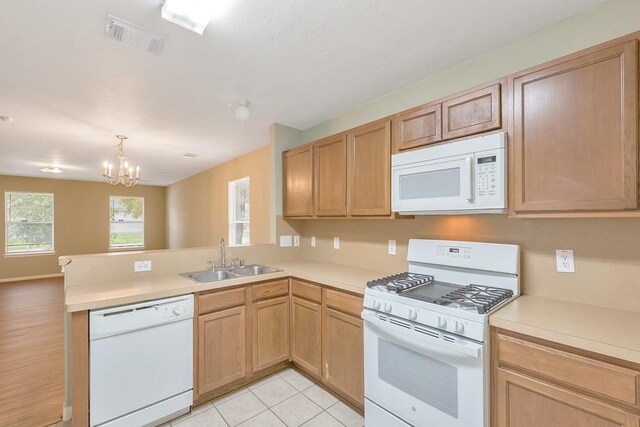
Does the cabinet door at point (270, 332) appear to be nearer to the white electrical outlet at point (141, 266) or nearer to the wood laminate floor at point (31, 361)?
the white electrical outlet at point (141, 266)

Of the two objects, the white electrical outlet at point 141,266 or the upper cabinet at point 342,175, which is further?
the white electrical outlet at point 141,266

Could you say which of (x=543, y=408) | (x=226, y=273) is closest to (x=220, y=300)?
(x=226, y=273)

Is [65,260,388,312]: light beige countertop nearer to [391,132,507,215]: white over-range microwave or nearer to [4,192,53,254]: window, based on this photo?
[391,132,507,215]: white over-range microwave

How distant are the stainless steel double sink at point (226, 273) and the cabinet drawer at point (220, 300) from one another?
8.4 inches

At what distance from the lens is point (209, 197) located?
245 inches

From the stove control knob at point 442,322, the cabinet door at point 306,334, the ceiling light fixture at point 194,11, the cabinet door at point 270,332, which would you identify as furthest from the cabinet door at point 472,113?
the cabinet door at point 270,332

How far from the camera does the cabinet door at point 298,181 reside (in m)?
2.95

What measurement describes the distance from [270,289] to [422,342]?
140 cm

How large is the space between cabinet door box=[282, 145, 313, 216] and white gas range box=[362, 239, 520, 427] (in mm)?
1322

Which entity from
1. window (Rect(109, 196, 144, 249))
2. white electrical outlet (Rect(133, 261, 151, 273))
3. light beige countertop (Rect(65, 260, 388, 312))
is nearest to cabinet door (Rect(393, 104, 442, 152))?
light beige countertop (Rect(65, 260, 388, 312))

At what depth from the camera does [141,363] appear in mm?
1878

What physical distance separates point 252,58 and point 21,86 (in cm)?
203

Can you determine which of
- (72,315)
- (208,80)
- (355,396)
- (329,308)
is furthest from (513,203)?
(72,315)

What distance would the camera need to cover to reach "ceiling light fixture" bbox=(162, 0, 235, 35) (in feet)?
4.65
